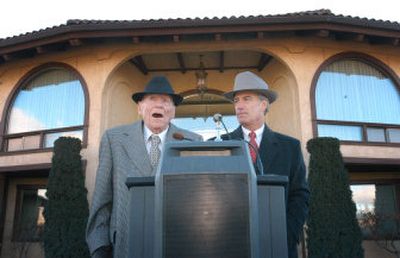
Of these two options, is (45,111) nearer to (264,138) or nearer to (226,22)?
(226,22)

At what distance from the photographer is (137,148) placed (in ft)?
8.83

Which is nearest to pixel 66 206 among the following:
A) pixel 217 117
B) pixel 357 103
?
pixel 217 117

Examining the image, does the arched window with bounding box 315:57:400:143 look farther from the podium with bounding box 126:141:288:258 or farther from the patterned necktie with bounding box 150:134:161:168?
the podium with bounding box 126:141:288:258

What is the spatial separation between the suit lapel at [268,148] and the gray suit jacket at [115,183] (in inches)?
20.3

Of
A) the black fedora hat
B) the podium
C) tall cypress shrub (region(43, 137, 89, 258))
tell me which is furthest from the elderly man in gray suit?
tall cypress shrub (region(43, 137, 89, 258))

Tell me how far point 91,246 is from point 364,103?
8481 millimetres

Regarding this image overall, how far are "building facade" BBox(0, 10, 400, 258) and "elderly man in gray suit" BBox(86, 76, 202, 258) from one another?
20.7 ft

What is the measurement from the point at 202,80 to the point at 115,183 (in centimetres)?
817

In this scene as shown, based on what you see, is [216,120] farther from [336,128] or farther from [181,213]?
[336,128]

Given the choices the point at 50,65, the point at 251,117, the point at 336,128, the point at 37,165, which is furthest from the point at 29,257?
the point at 251,117

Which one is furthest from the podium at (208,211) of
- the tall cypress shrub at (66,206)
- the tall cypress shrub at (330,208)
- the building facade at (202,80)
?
the building facade at (202,80)

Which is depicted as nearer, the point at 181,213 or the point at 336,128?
the point at 181,213

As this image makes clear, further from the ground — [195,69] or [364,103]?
[195,69]

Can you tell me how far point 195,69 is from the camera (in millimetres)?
10992
